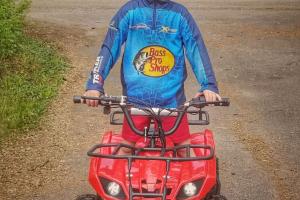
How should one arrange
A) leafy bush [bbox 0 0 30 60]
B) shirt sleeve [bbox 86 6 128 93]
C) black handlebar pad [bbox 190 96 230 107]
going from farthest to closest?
leafy bush [bbox 0 0 30 60]
shirt sleeve [bbox 86 6 128 93]
black handlebar pad [bbox 190 96 230 107]

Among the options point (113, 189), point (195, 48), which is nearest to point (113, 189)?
point (113, 189)

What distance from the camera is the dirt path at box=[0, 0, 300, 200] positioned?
6.15 metres

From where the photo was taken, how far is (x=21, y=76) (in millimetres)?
9406

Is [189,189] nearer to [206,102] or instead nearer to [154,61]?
[206,102]

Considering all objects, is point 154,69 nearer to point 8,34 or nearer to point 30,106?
point 30,106

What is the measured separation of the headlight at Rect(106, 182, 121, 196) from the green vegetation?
12.5 feet

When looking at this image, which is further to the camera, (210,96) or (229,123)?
(229,123)

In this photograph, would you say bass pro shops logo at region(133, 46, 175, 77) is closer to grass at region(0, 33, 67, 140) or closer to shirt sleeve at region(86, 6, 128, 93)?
shirt sleeve at region(86, 6, 128, 93)

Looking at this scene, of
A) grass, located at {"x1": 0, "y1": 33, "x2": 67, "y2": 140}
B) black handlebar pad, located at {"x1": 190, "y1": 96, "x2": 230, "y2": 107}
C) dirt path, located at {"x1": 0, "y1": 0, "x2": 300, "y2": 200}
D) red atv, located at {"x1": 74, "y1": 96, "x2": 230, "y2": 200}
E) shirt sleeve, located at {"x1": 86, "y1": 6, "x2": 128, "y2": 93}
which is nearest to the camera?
red atv, located at {"x1": 74, "y1": 96, "x2": 230, "y2": 200}

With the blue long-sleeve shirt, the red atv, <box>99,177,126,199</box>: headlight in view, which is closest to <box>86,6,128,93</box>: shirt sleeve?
the blue long-sleeve shirt

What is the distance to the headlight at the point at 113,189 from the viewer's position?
12.4 ft

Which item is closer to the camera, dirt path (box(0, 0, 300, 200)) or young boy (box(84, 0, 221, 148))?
young boy (box(84, 0, 221, 148))

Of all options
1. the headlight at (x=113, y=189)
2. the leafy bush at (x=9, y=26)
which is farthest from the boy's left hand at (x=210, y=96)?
the leafy bush at (x=9, y=26)

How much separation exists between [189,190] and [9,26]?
5.94 m
